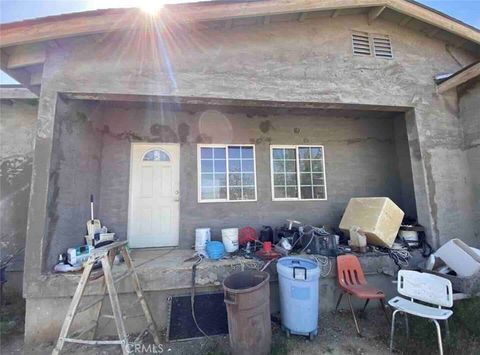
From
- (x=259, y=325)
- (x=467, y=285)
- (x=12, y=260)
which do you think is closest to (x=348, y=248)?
(x=467, y=285)

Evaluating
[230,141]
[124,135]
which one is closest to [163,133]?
[124,135]

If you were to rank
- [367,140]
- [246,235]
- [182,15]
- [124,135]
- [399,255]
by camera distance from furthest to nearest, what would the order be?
[367,140], [124,135], [246,235], [399,255], [182,15]

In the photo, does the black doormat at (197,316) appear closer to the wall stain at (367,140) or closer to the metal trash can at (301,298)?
the metal trash can at (301,298)

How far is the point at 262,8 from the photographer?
3701 mm

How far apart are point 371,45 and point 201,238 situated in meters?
4.75

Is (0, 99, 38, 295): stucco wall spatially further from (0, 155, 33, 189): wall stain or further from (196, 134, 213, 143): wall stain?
(196, 134, 213, 143): wall stain

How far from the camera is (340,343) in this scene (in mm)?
3031

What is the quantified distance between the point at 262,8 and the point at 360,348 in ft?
15.8

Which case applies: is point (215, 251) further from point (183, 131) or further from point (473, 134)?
point (473, 134)

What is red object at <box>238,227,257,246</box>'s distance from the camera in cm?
459

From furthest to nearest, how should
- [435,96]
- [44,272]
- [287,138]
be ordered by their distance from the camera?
[287,138], [435,96], [44,272]

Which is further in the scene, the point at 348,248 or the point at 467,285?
the point at 348,248

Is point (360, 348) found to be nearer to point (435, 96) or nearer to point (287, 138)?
point (287, 138)

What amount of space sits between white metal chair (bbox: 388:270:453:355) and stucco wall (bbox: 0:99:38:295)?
20.1 feet
